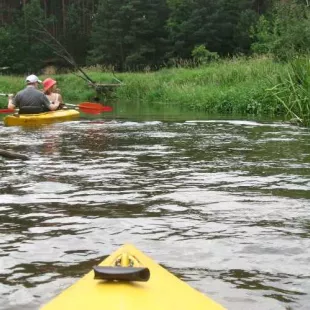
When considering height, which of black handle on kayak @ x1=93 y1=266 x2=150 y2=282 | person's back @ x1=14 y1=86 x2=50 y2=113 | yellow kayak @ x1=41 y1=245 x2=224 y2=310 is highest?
person's back @ x1=14 y1=86 x2=50 y2=113

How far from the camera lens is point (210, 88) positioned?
59.9ft

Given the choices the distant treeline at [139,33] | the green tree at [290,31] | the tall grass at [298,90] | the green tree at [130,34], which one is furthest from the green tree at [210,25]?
the tall grass at [298,90]

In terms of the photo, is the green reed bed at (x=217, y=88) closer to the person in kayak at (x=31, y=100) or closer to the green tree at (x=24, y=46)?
the person in kayak at (x=31, y=100)

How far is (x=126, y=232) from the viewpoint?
374 centimetres

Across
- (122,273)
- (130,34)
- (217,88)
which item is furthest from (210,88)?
(130,34)

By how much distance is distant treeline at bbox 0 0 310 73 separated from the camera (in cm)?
3938

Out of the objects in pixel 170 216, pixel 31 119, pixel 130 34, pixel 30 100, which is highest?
pixel 130 34

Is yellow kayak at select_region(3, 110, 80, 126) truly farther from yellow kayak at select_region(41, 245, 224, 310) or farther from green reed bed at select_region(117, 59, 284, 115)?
yellow kayak at select_region(41, 245, 224, 310)

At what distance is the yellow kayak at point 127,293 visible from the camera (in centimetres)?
189

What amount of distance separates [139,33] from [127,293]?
41.9 metres

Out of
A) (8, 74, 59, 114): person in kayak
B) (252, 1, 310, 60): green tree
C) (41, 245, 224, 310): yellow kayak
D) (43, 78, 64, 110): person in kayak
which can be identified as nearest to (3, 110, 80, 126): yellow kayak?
(8, 74, 59, 114): person in kayak

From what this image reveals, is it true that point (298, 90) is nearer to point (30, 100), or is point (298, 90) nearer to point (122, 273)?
point (30, 100)

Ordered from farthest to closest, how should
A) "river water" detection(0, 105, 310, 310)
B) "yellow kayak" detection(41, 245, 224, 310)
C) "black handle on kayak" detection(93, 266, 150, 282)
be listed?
"river water" detection(0, 105, 310, 310) < "black handle on kayak" detection(93, 266, 150, 282) < "yellow kayak" detection(41, 245, 224, 310)

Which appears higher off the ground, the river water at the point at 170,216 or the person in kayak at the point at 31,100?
the person in kayak at the point at 31,100
